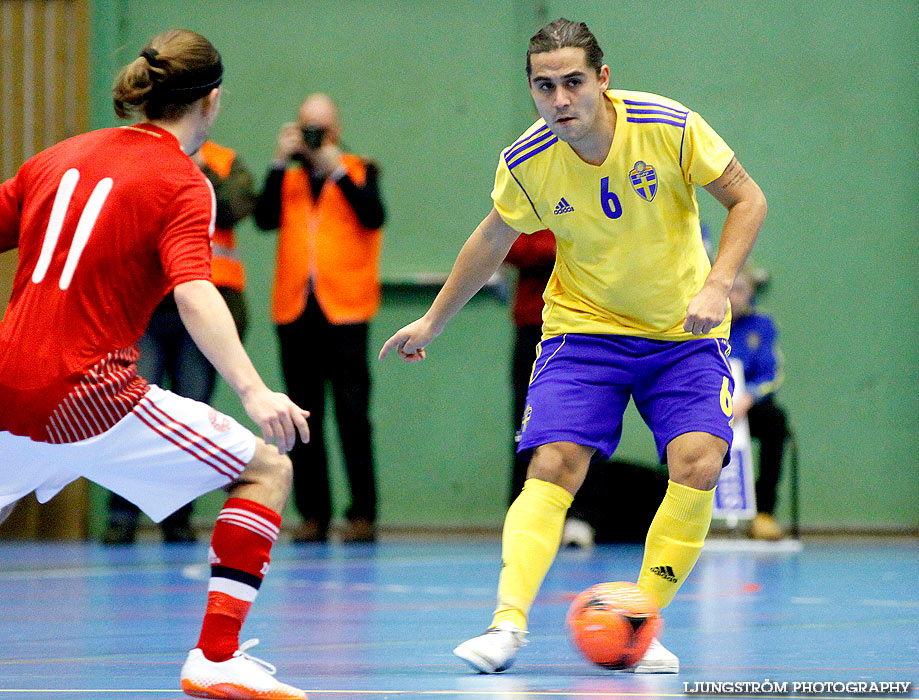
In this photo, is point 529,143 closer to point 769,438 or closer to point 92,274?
point 92,274

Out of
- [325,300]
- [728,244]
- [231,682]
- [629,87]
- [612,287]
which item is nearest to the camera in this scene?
[231,682]

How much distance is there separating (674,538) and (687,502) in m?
0.11

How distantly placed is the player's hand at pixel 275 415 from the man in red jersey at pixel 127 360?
12cm

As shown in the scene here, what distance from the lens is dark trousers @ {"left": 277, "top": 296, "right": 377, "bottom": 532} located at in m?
8.17

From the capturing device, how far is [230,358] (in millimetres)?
2875

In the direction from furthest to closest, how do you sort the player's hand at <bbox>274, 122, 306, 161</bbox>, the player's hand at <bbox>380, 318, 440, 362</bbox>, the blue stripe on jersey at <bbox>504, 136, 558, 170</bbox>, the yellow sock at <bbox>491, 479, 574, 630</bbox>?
the player's hand at <bbox>274, 122, 306, 161</bbox> < the player's hand at <bbox>380, 318, 440, 362</bbox> < the blue stripe on jersey at <bbox>504, 136, 558, 170</bbox> < the yellow sock at <bbox>491, 479, 574, 630</bbox>

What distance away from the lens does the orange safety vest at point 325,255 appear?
322 inches

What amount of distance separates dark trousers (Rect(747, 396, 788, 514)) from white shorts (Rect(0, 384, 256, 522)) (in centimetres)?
563

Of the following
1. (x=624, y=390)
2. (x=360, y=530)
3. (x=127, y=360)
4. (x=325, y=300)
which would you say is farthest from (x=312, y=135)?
(x=127, y=360)

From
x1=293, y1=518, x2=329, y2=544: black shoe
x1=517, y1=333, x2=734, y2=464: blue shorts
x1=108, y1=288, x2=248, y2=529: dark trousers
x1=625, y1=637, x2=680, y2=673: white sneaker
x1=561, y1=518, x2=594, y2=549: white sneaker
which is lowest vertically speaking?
x1=293, y1=518, x2=329, y2=544: black shoe

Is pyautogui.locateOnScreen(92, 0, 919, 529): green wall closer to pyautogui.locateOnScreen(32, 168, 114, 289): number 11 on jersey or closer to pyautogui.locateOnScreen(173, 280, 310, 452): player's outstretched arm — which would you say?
pyautogui.locateOnScreen(32, 168, 114, 289): number 11 on jersey

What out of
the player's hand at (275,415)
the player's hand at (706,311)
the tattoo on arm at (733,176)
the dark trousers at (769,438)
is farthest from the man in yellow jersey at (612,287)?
the dark trousers at (769,438)

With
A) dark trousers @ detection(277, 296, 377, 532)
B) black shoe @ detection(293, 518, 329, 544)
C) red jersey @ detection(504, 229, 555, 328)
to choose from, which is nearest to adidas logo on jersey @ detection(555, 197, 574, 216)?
red jersey @ detection(504, 229, 555, 328)

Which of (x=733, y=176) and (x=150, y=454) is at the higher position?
(x=733, y=176)
